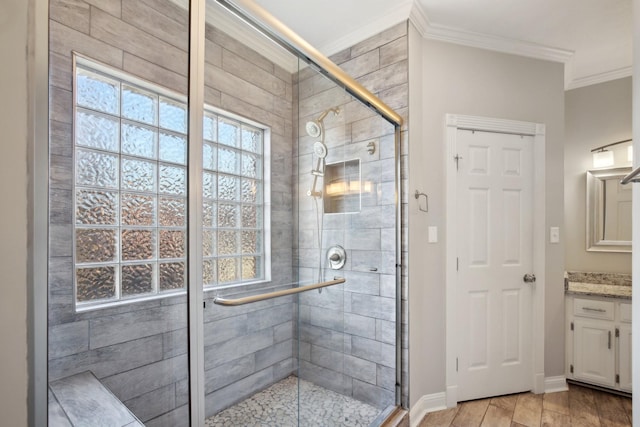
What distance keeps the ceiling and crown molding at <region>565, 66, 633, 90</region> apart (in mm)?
179

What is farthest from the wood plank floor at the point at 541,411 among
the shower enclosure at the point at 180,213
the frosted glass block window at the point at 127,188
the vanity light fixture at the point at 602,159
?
the frosted glass block window at the point at 127,188

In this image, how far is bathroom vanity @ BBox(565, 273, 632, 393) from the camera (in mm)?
2316

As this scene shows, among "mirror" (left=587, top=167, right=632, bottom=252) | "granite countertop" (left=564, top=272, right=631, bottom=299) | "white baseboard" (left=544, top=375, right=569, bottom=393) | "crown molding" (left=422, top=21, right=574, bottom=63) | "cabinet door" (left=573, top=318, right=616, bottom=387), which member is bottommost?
"white baseboard" (left=544, top=375, right=569, bottom=393)

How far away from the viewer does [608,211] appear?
278cm

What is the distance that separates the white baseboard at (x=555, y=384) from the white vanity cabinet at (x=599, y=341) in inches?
3.9

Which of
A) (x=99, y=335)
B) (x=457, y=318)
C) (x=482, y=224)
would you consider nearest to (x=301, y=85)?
(x=99, y=335)

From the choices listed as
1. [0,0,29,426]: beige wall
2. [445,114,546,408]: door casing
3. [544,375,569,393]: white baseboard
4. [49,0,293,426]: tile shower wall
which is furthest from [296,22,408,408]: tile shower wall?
[544,375,569,393]: white baseboard

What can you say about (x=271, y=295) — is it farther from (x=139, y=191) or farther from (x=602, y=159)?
(x=602, y=159)

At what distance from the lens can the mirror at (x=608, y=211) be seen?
270cm

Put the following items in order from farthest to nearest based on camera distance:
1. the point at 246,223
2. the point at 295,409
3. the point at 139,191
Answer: the point at 295,409
the point at 246,223
the point at 139,191

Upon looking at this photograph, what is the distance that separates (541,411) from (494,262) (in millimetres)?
1048

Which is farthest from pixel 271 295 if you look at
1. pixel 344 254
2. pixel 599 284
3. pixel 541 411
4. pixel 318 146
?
pixel 599 284

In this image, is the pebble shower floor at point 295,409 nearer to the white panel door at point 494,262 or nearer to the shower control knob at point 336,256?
the shower control knob at point 336,256

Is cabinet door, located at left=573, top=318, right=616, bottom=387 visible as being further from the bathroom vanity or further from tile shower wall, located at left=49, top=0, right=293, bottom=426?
tile shower wall, located at left=49, top=0, right=293, bottom=426
